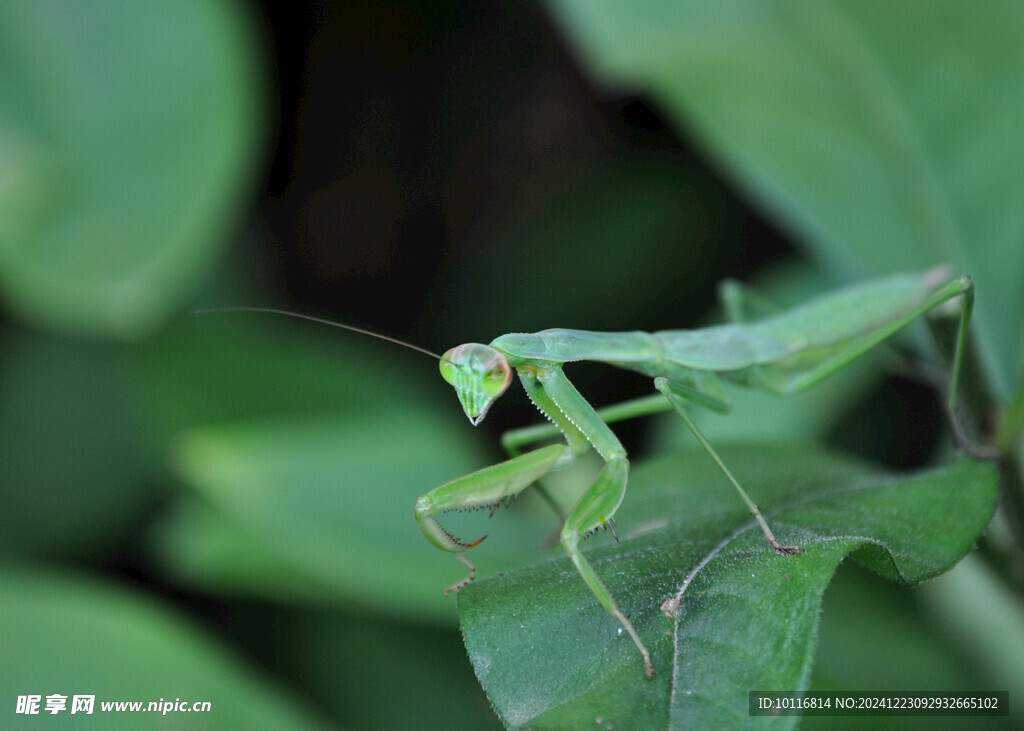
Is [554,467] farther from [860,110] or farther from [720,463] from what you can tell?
[860,110]

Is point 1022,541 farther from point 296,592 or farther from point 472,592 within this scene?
point 296,592

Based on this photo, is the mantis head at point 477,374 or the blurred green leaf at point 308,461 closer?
the mantis head at point 477,374

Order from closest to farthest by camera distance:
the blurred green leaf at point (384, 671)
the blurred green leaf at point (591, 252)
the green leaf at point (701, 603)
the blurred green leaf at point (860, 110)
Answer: the green leaf at point (701, 603) < the blurred green leaf at point (384, 671) < the blurred green leaf at point (860, 110) < the blurred green leaf at point (591, 252)

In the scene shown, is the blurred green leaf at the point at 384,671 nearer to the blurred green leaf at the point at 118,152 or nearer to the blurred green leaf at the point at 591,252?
the blurred green leaf at the point at 118,152

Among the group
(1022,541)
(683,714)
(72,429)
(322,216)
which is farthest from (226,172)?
(1022,541)

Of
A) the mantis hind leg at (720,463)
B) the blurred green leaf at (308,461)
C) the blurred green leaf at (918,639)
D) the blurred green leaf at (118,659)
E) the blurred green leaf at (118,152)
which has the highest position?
the blurred green leaf at (118,152)

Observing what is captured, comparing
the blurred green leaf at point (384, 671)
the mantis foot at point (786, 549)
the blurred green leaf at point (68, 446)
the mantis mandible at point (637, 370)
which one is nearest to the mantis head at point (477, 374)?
the mantis mandible at point (637, 370)

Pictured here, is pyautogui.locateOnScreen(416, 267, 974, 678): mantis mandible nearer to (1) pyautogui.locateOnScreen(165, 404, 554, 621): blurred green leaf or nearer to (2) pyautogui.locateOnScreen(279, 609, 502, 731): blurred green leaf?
(1) pyautogui.locateOnScreen(165, 404, 554, 621): blurred green leaf

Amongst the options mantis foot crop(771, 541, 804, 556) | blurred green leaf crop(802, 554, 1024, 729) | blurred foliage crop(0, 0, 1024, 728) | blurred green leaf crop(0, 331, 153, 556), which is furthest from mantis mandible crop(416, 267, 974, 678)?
blurred green leaf crop(0, 331, 153, 556)
